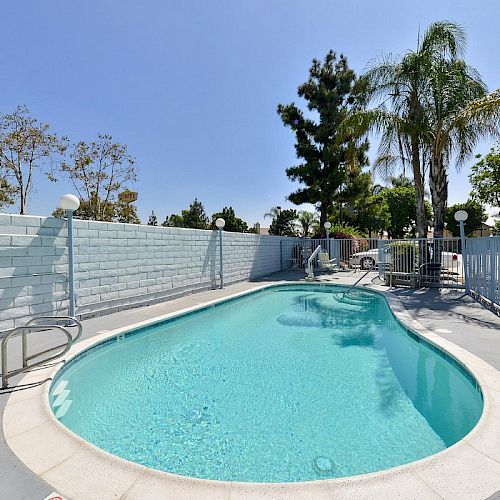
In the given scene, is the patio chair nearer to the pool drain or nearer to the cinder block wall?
the cinder block wall

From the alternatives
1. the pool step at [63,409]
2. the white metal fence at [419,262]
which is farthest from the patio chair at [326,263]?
the pool step at [63,409]

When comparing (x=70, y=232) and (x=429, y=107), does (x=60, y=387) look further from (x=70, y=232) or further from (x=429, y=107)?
(x=429, y=107)

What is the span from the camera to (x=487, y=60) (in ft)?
36.6

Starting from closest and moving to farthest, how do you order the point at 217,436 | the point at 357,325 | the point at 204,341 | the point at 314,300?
the point at 217,436
the point at 204,341
the point at 357,325
the point at 314,300

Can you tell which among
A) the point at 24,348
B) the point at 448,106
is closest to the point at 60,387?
the point at 24,348

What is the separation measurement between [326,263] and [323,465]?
13.7 meters

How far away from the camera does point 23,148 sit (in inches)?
689

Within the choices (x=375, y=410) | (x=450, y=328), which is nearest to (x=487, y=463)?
(x=375, y=410)

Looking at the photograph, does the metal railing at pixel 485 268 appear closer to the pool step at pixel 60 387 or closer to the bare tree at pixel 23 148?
the pool step at pixel 60 387

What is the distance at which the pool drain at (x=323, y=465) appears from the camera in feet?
8.98

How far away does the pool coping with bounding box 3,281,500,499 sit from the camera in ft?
6.83

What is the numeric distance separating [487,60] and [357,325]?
10930 mm

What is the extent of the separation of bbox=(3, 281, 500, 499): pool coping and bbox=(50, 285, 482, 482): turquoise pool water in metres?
0.54

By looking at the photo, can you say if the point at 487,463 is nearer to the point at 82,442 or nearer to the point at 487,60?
the point at 82,442
